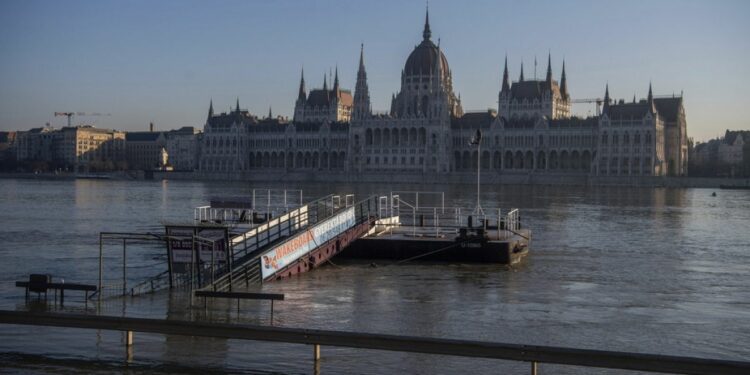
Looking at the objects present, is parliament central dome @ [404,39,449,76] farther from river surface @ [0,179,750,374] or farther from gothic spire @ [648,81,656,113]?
river surface @ [0,179,750,374]

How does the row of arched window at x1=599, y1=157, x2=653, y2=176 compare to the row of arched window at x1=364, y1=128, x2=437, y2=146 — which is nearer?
the row of arched window at x1=599, y1=157, x2=653, y2=176

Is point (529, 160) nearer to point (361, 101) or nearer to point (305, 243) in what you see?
point (361, 101)

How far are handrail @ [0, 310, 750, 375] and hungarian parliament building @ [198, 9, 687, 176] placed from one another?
15159cm

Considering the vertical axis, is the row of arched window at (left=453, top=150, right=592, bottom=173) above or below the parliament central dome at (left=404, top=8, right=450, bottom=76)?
below

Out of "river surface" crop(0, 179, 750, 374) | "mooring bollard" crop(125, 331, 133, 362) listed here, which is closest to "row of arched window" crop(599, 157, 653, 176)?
"river surface" crop(0, 179, 750, 374)

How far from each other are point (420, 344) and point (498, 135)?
167 m

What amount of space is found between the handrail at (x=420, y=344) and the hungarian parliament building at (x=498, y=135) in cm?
15159

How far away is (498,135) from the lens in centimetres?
17912

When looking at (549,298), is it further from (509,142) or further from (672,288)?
(509,142)

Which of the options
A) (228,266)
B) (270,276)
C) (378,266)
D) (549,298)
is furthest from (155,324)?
(378,266)

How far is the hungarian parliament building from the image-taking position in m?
166

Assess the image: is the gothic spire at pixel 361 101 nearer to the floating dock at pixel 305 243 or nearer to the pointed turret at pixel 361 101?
the pointed turret at pixel 361 101

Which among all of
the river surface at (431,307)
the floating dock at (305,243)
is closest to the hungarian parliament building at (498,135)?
the river surface at (431,307)

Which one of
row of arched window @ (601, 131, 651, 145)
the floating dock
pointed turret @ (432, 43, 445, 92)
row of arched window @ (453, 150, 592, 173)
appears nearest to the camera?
the floating dock
